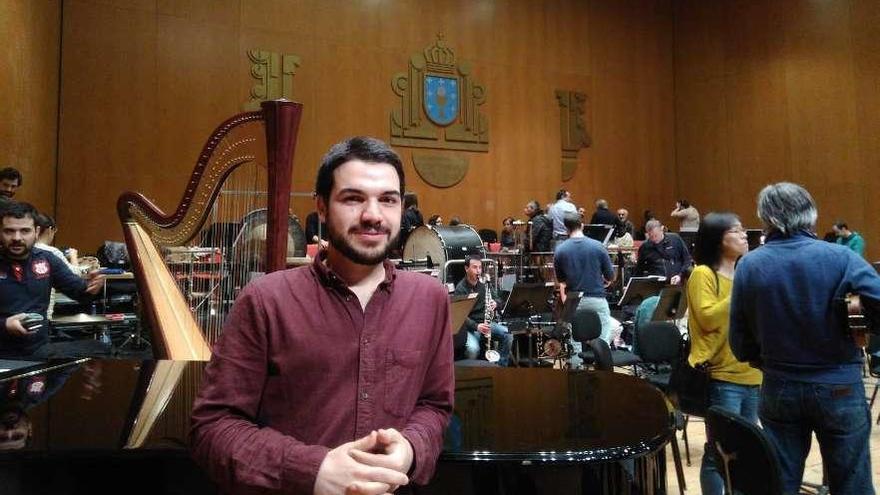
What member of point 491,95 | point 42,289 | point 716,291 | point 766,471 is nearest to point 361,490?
point 766,471

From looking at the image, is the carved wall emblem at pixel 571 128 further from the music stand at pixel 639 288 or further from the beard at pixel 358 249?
the beard at pixel 358 249

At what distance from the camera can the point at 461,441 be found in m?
1.67

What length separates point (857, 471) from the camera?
2.36 metres

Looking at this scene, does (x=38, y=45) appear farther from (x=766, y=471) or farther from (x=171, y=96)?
(x=766, y=471)

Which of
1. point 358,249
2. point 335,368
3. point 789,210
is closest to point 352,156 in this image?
point 358,249

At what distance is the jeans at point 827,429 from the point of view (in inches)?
93.0

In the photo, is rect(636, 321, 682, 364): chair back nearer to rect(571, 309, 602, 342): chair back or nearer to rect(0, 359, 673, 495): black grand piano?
rect(571, 309, 602, 342): chair back

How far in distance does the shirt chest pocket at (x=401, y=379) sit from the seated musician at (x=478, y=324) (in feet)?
13.3

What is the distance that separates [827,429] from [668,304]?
3.13 m

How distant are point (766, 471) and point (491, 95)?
12.0m

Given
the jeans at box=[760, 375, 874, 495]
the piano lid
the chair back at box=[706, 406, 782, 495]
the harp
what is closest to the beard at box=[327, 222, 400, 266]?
the piano lid

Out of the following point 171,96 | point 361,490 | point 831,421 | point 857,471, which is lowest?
point 857,471

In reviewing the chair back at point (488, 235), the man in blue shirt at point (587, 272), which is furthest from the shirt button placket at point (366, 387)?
the chair back at point (488, 235)

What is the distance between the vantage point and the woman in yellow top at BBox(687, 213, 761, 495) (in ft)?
9.99
